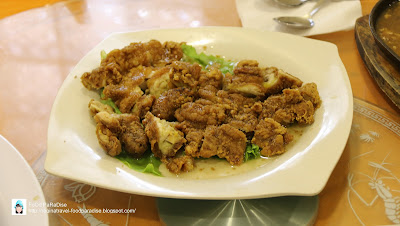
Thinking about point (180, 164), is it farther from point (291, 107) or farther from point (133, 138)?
point (291, 107)

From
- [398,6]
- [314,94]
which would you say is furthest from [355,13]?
[314,94]

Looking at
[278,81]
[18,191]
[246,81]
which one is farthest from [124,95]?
[278,81]

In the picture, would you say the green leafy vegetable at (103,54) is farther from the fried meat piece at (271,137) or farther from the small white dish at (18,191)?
the fried meat piece at (271,137)

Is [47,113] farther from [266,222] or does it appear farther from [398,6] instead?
[398,6]

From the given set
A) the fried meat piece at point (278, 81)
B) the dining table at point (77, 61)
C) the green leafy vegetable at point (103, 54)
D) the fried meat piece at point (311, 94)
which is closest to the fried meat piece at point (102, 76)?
the green leafy vegetable at point (103, 54)

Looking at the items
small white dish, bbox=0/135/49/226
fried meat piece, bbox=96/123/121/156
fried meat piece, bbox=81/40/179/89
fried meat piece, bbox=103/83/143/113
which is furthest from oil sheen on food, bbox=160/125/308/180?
fried meat piece, bbox=81/40/179/89

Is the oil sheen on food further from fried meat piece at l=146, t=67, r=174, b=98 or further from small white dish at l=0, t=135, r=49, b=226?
small white dish at l=0, t=135, r=49, b=226
